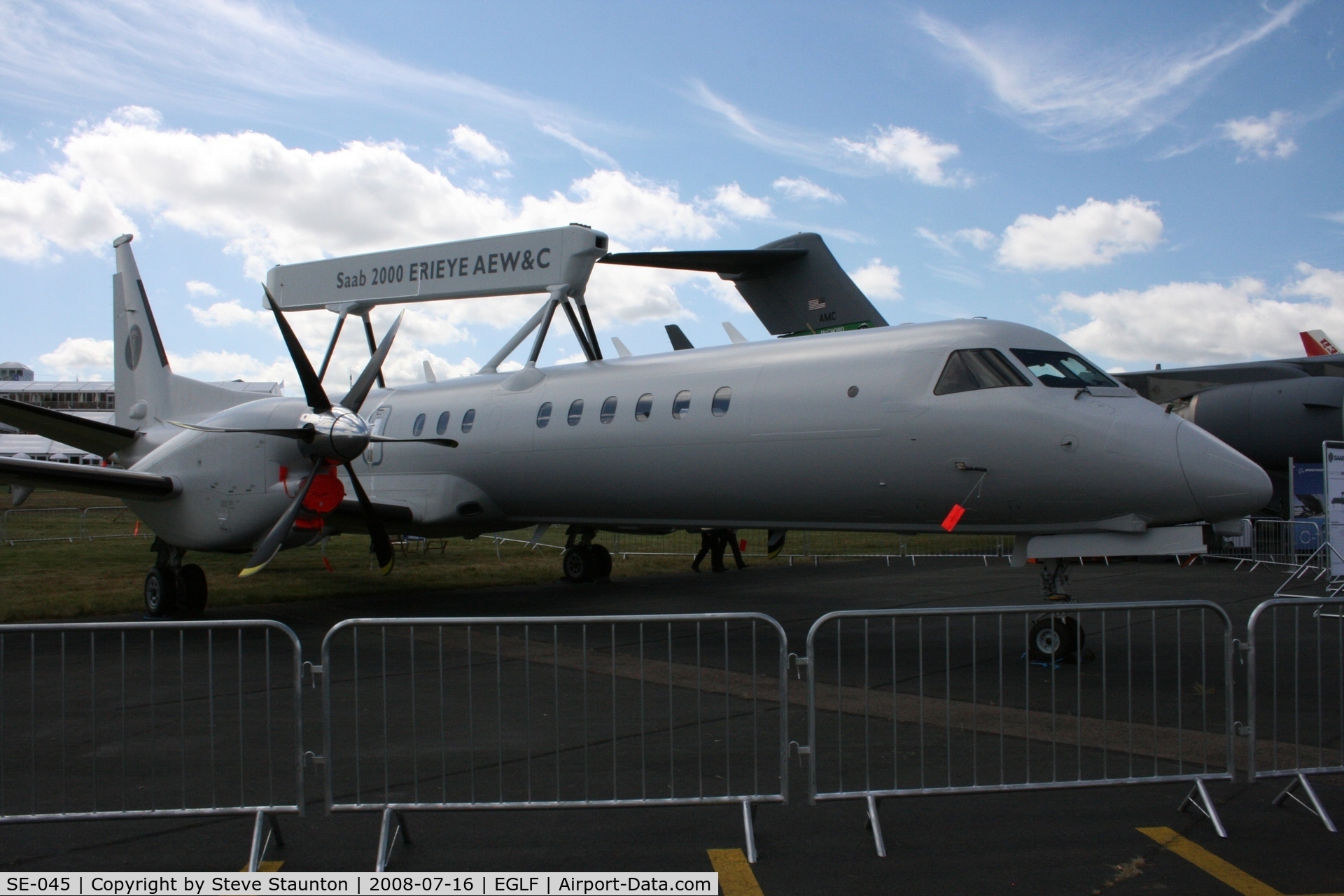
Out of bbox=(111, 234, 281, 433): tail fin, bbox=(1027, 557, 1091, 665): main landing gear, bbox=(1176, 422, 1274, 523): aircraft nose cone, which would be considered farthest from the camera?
bbox=(111, 234, 281, 433): tail fin

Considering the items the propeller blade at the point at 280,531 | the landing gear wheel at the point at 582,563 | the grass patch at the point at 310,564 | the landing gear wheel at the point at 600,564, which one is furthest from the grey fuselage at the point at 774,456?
the landing gear wheel at the point at 600,564

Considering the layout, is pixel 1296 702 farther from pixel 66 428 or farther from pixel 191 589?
pixel 66 428

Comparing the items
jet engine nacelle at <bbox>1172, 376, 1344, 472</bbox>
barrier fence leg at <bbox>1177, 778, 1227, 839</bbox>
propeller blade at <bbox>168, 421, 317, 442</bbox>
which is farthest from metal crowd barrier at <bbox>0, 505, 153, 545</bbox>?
jet engine nacelle at <bbox>1172, 376, 1344, 472</bbox>

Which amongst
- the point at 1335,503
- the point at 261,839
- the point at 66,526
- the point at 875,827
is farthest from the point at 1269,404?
the point at 66,526

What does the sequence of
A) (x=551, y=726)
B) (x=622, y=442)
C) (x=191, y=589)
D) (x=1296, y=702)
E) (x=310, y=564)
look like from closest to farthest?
(x=1296, y=702), (x=551, y=726), (x=622, y=442), (x=191, y=589), (x=310, y=564)

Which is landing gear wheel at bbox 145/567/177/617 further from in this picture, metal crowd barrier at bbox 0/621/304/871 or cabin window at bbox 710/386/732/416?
cabin window at bbox 710/386/732/416

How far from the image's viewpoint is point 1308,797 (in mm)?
5215

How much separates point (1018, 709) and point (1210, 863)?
2960mm

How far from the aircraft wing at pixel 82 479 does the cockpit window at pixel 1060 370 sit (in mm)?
10204

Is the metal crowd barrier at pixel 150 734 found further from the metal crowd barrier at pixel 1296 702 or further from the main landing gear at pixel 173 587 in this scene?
the metal crowd barrier at pixel 1296 702

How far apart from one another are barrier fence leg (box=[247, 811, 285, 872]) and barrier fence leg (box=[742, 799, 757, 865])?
225 centimetres

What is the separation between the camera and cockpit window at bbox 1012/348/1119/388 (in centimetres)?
905

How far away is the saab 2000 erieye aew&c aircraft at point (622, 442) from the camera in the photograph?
8641 millimetres

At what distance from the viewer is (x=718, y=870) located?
14.4ft
